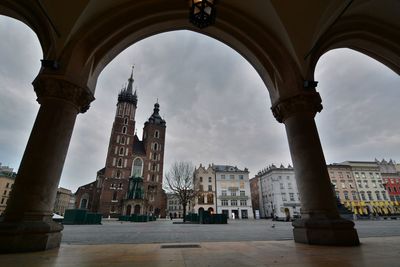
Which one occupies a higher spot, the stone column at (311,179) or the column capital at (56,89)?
the column capital at (56,89)

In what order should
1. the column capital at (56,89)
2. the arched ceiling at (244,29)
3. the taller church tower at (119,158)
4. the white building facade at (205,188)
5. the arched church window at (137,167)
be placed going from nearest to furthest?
1. the column capital at (56,89)
2. the arched ceiling at (244,29)
3. the taller church tower at (119,158)
4. the white building facade at (205,188)
5. the arched church window at (137,167)

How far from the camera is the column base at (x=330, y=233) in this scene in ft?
14.6

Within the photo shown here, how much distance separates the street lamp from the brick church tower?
50.9 metres

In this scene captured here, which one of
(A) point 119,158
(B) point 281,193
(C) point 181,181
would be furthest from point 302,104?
(A) point 119,158

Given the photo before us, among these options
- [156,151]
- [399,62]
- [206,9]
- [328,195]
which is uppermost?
[156,151]

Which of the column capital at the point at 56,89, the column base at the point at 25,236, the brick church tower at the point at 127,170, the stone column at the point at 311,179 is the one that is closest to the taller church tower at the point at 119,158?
the brick church tower at the point at 127,170

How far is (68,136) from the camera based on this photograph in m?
4.97

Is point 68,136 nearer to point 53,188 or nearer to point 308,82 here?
point 53,188

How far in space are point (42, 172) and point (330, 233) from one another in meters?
6.64

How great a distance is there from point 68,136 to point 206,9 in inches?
175

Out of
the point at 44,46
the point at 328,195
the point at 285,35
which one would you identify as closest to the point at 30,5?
the point at 44,46

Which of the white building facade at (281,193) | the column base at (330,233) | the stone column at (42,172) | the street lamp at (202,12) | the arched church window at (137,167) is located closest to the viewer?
the street lamp at (202,12)

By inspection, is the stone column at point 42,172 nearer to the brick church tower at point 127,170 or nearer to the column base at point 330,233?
the column base at point 330,233

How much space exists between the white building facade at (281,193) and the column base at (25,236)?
5274cm
